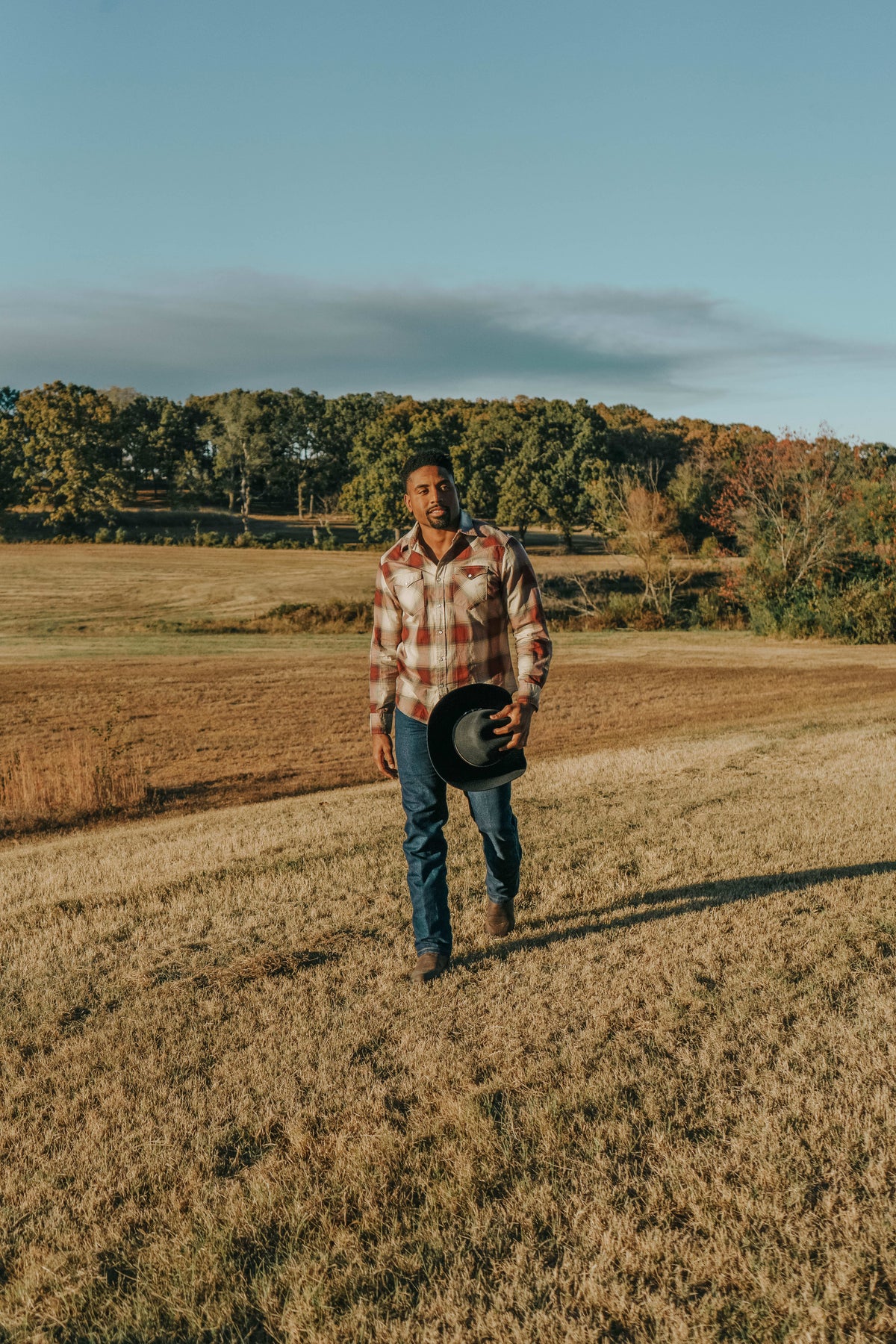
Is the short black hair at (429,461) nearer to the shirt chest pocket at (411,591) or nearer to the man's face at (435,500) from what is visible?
the man's face at (435,500)

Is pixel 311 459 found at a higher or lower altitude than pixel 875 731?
higher

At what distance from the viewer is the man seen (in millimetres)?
A: 4387

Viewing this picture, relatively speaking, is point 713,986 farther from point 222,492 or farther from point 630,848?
point 222,492

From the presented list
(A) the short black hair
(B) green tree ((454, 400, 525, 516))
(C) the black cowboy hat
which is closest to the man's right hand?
(C) the black cowboy hat

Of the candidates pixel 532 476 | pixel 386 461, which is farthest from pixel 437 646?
pixel 532 476

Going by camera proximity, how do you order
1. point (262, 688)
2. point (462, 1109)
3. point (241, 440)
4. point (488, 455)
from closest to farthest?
point (462, 1109) → point (262, 688) → point (488, 455) → point (241, 440)

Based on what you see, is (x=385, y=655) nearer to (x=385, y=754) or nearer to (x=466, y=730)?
(x=385, y=754)

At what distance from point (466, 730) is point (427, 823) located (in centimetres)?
52

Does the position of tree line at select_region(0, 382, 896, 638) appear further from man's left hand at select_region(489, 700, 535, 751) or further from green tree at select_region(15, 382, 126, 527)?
man's left hand at select_region(489, 700, 535, 751)

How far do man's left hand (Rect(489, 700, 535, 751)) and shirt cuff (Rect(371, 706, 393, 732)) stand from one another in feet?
1.92

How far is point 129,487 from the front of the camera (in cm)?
7369

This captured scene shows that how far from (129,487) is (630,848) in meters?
72.4

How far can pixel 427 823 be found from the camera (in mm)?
4582

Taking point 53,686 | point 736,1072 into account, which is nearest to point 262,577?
point 53,686
